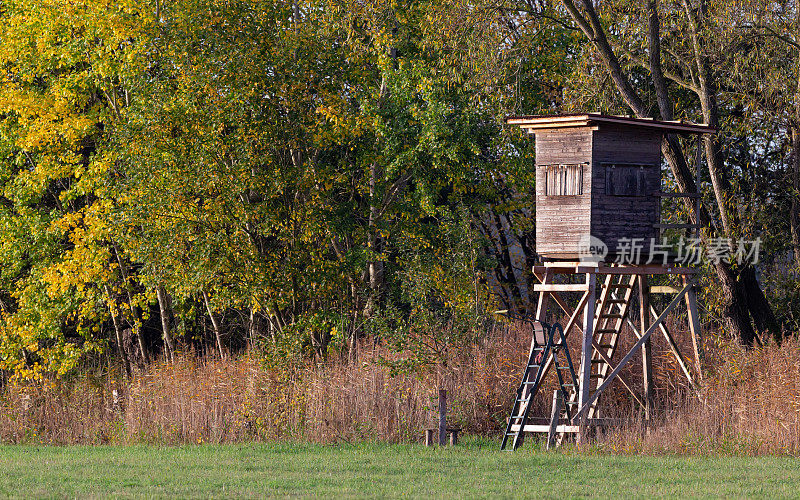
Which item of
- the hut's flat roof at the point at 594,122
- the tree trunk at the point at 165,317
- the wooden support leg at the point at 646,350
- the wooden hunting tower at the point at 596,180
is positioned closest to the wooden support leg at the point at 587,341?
the wooden hunting tower at the point at 596,180

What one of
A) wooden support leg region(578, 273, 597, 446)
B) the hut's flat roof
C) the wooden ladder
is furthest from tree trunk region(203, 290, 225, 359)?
the hut's flat roof

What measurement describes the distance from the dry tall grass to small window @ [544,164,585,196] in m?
3.48

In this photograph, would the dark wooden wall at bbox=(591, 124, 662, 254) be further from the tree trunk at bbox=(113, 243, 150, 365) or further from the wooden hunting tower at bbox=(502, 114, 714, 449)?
the tree trunk at bbox=(113, 243, 150, 365)

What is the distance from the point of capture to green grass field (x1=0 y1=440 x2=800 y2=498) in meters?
11.1

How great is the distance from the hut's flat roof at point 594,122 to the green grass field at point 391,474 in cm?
488

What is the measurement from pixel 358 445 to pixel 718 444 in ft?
17.4

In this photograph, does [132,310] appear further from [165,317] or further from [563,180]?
[563,180]

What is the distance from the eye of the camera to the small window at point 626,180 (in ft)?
51.7

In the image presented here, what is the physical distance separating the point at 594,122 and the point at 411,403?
539cm

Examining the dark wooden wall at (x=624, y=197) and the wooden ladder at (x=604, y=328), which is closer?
the dark wooden wall at (x=624, y=197)

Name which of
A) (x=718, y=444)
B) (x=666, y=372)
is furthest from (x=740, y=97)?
(x=718, y=444)

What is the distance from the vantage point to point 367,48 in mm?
21578

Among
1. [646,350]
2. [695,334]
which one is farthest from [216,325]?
[695,334]

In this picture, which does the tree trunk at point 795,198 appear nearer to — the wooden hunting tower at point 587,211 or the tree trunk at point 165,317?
the wooden hunting tower at point 587,211
